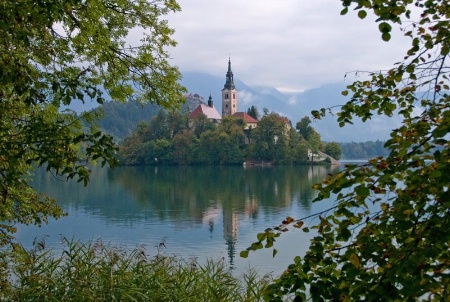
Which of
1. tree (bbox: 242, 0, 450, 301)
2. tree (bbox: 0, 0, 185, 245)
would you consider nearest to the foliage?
tree (bbox: 0, 0, 185, 245)

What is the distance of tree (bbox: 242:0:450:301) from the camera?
1.76 meters

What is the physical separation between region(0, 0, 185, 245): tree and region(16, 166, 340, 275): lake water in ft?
11.9

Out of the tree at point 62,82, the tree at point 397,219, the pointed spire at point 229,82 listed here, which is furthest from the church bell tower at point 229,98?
the tree at point 397,219

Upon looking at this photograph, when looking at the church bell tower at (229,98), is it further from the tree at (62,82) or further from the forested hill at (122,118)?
the tree at (62,82)

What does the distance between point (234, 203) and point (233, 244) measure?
1289 centimetres

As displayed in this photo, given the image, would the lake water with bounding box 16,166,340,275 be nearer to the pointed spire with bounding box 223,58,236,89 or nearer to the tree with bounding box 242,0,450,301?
the tree with bounding box 242,0,450,301

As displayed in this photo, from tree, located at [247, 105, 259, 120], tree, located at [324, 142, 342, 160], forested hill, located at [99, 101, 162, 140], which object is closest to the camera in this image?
tree, located at [324, 142, 342, 160]

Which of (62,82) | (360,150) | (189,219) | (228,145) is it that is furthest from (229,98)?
(62,82)

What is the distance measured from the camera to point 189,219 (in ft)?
80.9

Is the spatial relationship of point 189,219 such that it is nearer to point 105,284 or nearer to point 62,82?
point 105,284

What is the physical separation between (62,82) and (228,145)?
241 ft

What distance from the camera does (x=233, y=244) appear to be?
18516 millimetres

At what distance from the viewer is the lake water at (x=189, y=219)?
1678 centimetres

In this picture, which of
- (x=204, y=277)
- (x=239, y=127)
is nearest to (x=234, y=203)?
(x=204, y=277)
